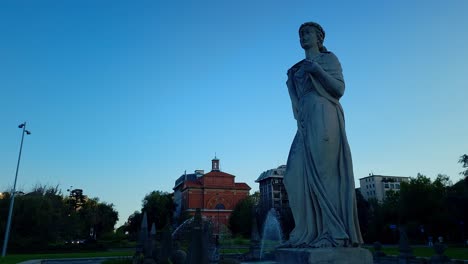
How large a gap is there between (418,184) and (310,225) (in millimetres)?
52785

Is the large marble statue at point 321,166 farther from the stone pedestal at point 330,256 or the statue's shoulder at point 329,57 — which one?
the stone pedestal at point 330,256

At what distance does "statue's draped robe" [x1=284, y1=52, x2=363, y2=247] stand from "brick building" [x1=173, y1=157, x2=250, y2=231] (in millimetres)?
70380

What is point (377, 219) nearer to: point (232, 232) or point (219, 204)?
point (232, 232)

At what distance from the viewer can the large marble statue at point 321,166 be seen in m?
3.92

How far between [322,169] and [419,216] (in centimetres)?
5158

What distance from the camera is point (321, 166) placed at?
4105mm

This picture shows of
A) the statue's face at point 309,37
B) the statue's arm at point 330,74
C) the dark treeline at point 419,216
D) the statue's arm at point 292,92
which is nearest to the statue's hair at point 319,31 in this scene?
the statue's face at point 309,37

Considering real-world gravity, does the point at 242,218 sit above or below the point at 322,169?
below

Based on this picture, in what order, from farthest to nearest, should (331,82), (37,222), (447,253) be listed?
(37,222), (447,253), (331,82)

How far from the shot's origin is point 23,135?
27.9 m

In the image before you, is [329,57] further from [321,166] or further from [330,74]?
[321,166]

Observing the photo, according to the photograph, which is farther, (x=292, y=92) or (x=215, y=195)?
(x=215, y=195)

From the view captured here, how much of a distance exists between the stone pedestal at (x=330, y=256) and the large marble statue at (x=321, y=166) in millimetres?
142

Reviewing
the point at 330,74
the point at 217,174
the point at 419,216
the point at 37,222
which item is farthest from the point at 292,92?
the point at 217,174
